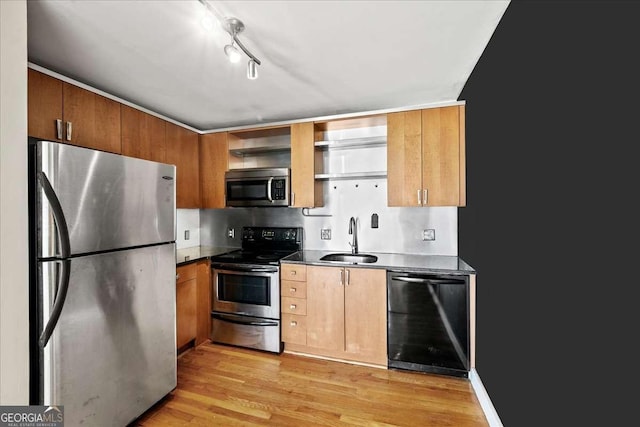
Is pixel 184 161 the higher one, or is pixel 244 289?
pixel 184 161

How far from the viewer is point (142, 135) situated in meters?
2.58

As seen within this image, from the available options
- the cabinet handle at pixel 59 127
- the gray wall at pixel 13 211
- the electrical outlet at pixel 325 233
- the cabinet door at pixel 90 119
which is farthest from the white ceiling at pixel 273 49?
the electrical outlet at pixel 325 233

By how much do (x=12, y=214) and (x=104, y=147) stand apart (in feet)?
3.87

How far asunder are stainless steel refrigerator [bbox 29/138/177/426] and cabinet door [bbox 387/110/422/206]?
1970mm

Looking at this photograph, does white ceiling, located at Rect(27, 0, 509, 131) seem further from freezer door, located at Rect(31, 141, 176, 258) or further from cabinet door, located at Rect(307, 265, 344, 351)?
cabinet door, located at Rect(307, 265, 344, 351)

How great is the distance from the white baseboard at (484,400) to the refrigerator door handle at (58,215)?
2644 mm

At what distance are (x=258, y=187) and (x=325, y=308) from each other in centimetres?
147

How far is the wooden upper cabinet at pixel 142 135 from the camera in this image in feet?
7.93

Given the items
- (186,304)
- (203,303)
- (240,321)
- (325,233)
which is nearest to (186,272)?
(186,304)

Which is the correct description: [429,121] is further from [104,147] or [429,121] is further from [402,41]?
[104,147]

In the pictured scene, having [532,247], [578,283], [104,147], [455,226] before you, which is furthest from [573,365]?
[104,147]

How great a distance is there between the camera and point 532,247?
4.13ft

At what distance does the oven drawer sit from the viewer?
2715 millimetres

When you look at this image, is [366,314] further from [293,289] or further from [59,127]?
[59,127]
